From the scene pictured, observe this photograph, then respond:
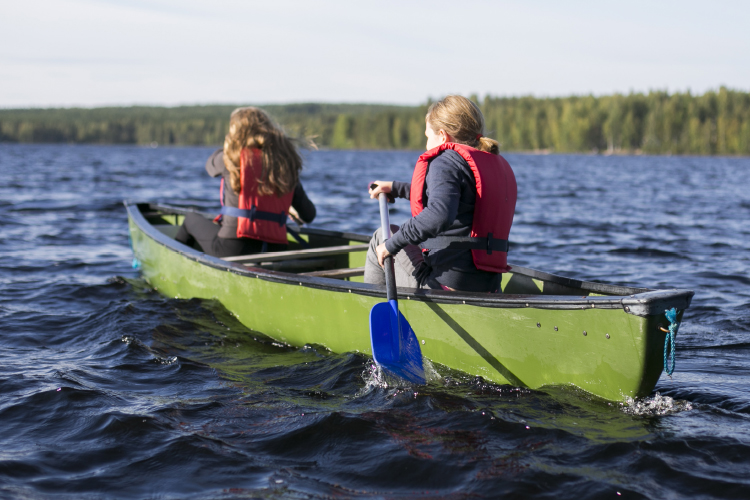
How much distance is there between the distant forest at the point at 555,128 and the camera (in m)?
87.2

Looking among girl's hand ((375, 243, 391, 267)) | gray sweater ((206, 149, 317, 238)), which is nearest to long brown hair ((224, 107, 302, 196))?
gray sweater ((206, 149, 317, 238))

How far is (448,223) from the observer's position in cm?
384

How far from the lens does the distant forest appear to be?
8725 cm

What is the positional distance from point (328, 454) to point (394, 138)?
113 metres

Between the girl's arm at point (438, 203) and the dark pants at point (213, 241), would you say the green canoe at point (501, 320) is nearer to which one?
the dark pants at point (213, 241)

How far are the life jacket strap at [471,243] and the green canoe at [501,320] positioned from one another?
0.28 metres

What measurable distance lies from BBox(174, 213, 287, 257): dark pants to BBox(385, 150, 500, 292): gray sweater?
8.27 feet

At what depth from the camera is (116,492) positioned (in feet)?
9.99

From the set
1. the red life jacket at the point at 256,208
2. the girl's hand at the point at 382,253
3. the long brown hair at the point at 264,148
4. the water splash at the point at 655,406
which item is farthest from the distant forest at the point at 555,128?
the water splash at the point at 655,406

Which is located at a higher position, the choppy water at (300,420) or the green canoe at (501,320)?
the green canoe at (501,320)

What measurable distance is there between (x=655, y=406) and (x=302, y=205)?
12.2 ft

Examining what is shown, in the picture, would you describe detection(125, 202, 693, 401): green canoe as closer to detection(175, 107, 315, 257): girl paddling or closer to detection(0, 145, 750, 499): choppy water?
detection(0, 145, 750, 499): choppy water

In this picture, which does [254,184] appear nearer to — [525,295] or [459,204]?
[459,204]

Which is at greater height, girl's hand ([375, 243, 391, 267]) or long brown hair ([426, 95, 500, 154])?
long brown hair ([426, 95, 500, 154])
